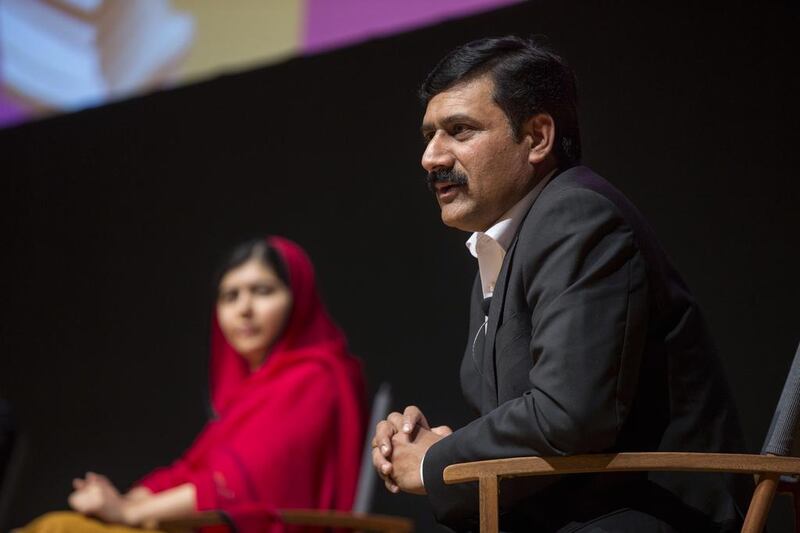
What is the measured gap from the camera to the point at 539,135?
1.91 meters

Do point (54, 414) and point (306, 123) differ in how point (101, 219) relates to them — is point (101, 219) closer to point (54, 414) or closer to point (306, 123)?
point (54, 414)

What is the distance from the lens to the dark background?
2.67 m

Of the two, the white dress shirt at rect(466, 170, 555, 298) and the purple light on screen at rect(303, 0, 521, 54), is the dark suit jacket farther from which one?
the purple light on screen at rect(303, 0, 521, 54)

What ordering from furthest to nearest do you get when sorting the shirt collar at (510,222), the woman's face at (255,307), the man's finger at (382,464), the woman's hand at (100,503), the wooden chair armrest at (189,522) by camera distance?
the woman's face at (255,307) → the woman's hand at (100,503) → the wooden chair armrest at (189,522) → the shirt collar at (510,222) → the man's finger at (382,464)

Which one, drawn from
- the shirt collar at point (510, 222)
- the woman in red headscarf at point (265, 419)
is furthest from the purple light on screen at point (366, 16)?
the shirt collar at point (510, 222)

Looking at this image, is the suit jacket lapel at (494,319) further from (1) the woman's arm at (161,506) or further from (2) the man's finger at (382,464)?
(1) the woman's arm at (161,506)

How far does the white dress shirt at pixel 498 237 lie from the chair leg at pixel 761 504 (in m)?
0.54

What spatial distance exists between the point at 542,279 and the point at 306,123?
2.25m

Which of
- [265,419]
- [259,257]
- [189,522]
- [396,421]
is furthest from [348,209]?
[396,421]

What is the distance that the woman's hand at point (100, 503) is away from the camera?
9.23 ft

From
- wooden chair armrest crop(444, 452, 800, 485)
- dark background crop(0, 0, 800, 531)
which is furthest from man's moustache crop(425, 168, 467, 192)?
dark background crop(0, 0, 800, 531)

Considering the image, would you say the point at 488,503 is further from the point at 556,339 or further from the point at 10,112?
the point at 10,112

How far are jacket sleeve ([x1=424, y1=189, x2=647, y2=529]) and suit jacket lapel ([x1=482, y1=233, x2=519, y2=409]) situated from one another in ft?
0.20

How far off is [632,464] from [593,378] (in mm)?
133
